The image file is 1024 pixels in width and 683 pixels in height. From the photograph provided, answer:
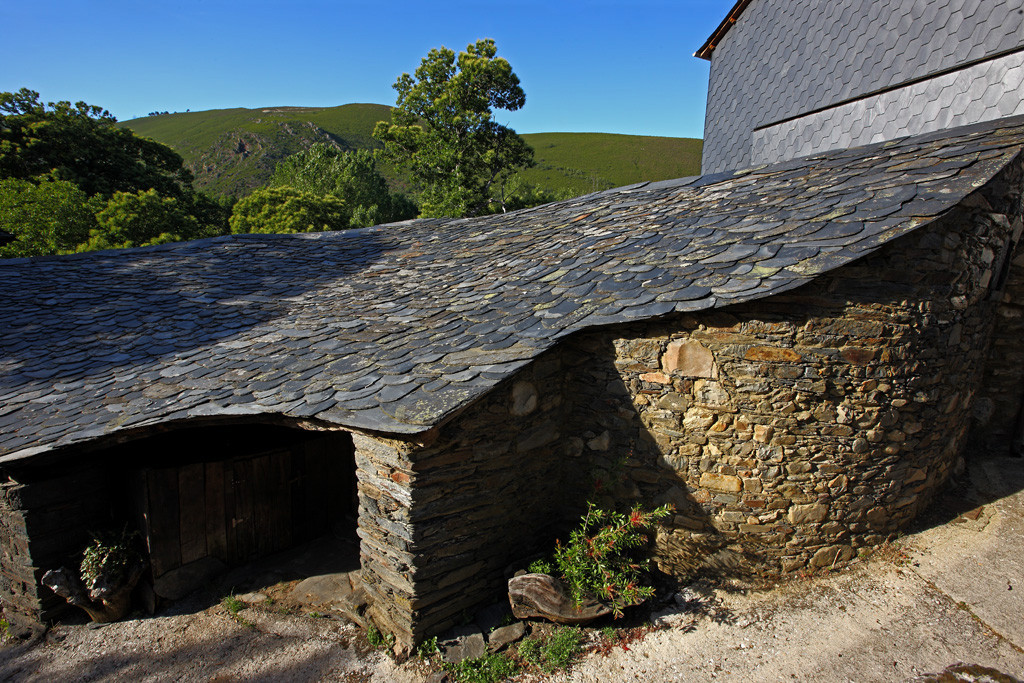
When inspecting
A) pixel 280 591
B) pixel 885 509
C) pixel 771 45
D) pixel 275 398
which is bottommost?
pixel 280 591

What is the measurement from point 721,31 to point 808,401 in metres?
8.92

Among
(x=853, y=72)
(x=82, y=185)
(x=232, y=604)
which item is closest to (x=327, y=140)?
(x=82, y=185)

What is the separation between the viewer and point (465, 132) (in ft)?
72.9

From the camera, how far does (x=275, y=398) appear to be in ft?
13.6

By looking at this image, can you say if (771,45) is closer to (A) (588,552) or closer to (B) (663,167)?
(A) (588,552)

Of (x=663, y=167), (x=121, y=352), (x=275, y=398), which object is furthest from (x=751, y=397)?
(x=663, y=167)

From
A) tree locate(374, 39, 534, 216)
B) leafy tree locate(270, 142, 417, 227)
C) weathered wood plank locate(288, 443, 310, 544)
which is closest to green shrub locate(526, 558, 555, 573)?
weathered wood plank locate(288, 443, 310, 544)

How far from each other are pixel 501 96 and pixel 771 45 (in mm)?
15076

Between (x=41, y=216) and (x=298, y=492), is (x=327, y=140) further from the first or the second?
(x=298, y=492)

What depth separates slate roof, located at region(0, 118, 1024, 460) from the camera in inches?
155

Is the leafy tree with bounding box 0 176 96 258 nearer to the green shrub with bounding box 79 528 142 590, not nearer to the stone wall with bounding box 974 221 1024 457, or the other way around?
the green shrub with bounding box 79 528 142 590

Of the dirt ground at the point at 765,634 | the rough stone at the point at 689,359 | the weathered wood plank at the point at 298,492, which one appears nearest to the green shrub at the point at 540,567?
the dirt ground at the point at 765,634

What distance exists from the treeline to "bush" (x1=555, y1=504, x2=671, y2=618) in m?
18.2

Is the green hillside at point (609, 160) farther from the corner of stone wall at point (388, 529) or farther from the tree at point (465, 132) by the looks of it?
the corner of stone wall at point (388, 529)
